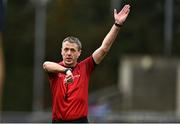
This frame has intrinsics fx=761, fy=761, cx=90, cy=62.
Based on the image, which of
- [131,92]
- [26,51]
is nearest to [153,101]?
[131,92]

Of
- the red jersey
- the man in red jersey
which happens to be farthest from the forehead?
the red jersey

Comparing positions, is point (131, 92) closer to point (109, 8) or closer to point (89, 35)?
point (89, 35)

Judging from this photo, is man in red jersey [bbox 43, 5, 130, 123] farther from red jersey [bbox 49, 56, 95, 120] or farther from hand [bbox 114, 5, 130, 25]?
hand [bbox 114, 5, 130, 25]

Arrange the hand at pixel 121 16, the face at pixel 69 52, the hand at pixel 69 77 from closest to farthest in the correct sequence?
the hand at pixel 69 77 → the face at pixel 69 52 → the hand at pixel 121 16

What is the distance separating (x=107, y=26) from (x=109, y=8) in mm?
4832

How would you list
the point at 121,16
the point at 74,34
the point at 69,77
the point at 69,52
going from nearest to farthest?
the point at 69,77 < the point at 69,52 < the point at 121,16 < the point at 74,34

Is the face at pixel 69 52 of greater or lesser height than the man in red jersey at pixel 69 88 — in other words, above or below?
above

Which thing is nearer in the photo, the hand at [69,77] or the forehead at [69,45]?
the hand at [69,77]

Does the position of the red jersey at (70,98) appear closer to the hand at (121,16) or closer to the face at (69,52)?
the face at (69,52)

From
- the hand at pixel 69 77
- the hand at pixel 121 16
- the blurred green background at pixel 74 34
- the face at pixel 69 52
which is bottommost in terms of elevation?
the hand at pixel 69 77

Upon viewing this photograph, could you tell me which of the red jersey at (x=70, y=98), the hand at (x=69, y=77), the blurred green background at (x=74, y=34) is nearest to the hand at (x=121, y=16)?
the red jersey at (x=70, y=98)

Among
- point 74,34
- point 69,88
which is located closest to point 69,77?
point 69,88

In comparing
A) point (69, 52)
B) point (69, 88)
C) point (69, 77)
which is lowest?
point (69, 88)

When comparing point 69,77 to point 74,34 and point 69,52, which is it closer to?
point 69,52
